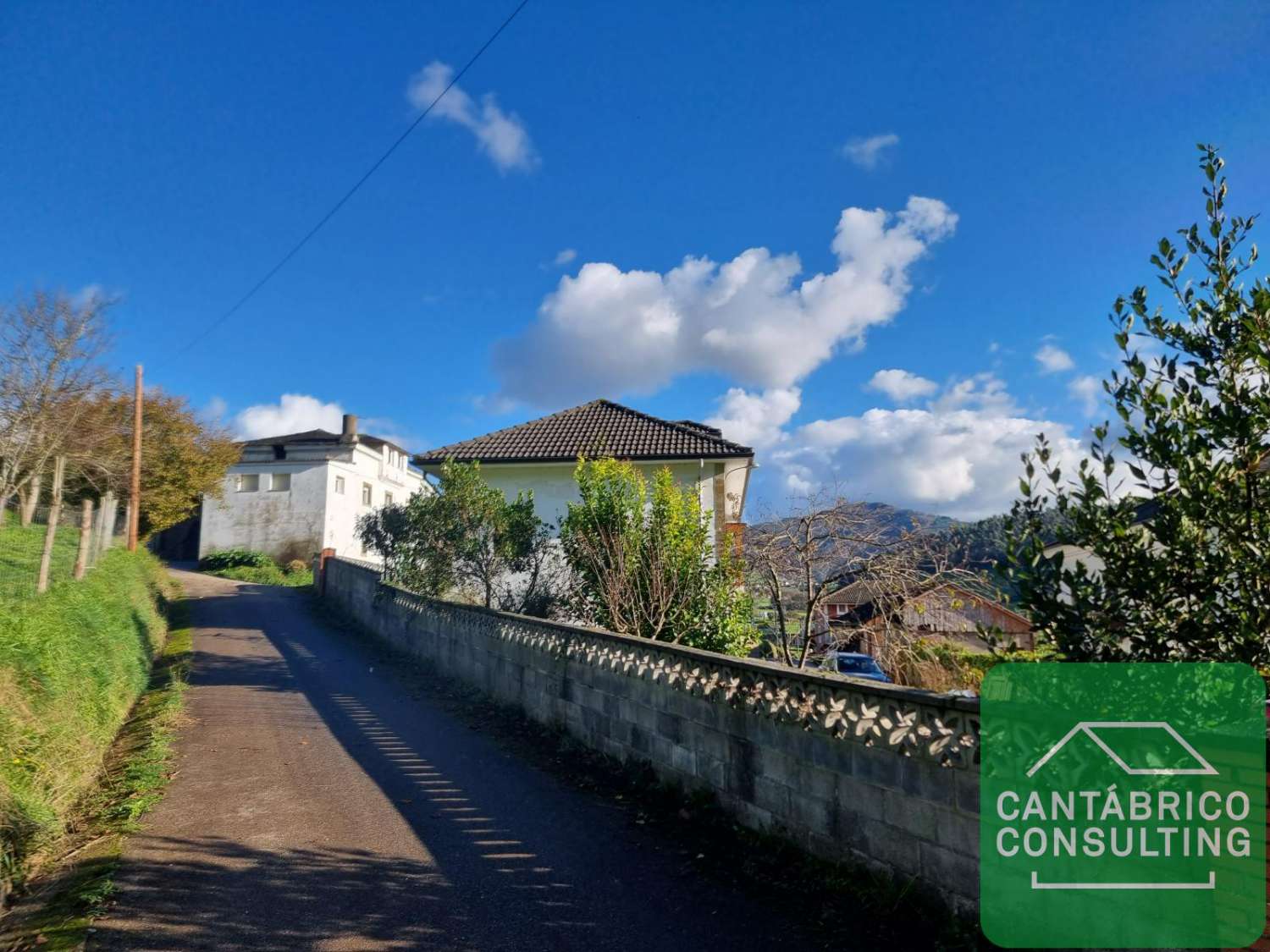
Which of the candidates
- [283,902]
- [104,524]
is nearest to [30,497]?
[104,524]

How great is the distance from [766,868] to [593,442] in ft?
49.3

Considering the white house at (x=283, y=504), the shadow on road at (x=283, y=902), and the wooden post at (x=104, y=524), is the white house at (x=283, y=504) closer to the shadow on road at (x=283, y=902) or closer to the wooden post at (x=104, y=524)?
the wooden post at (x=104, y=524)

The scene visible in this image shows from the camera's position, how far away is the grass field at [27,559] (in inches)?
338

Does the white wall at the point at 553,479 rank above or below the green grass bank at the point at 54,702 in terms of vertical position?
above

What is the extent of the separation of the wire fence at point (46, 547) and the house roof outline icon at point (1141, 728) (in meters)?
9.67

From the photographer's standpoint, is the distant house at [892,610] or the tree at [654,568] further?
the tree at [654,568]

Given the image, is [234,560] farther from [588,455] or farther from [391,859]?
[391,859]

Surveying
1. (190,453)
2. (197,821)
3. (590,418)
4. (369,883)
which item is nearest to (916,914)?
(369,883)

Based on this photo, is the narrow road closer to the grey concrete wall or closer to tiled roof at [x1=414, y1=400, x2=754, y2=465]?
the grey concrete wall

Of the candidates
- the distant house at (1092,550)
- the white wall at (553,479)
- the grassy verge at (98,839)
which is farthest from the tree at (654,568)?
the white wall at (553,479)

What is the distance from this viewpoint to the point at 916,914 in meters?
3.79

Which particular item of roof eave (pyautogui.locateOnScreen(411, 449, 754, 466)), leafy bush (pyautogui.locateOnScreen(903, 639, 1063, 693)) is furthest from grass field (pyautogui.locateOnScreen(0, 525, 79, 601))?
leafy bush (pyautogui.locateOnScreen(903, 639, 1063, 693))

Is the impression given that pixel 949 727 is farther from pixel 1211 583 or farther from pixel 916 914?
pixel 1211 583

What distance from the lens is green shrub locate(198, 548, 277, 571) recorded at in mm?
30938
